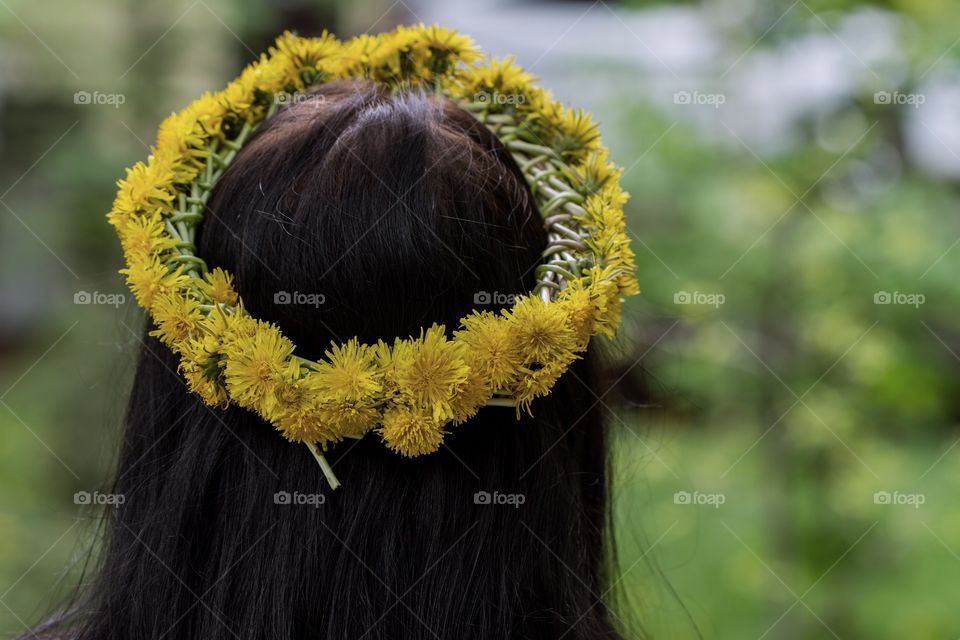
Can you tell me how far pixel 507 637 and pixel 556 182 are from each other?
1.58ft

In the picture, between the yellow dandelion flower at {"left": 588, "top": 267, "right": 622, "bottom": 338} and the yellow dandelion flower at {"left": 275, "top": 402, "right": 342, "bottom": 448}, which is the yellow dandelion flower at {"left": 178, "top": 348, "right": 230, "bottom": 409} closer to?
the yellow dandelion flower at {"left": 275, "top": 402, "right": 342, "bottom": 448}

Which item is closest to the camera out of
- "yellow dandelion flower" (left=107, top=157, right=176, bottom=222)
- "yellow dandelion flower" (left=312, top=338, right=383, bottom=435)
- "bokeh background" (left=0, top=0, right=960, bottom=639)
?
"yellow dandelion flower" (left=312, top=338, right=383, bottom=435)

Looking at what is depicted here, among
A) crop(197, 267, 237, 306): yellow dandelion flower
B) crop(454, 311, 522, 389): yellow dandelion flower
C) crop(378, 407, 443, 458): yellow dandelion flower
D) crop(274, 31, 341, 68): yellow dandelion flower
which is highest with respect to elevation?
crop(274, 31, 341, 68): yellow dandelion flower

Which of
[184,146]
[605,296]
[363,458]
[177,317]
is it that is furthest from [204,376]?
[605,296]

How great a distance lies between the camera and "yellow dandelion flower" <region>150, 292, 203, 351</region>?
0.82 meters

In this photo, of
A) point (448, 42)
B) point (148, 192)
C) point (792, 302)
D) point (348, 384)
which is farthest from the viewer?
point (792, 302)

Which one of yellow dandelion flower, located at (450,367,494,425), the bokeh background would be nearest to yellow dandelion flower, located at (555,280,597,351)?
yellow dandelion flower, located at (450,367,494,425)

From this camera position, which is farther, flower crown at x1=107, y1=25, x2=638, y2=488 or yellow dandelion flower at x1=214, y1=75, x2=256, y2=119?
yellow dandelion flower at x1=214, y1=75, x2=256, y2=119

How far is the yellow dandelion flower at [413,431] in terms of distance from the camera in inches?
30.4

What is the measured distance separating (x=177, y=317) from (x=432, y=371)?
0.26 m

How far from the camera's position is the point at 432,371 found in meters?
0.77

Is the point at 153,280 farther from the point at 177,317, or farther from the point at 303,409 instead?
the point at 303,409

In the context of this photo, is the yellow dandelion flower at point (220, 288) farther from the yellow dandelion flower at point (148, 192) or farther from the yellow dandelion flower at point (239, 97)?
the yellow dandelion flower at point (239, 97)

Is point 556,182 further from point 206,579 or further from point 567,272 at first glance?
point 206,579
